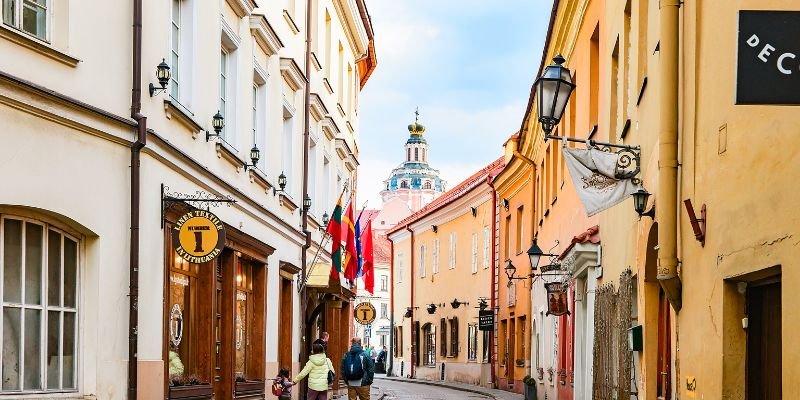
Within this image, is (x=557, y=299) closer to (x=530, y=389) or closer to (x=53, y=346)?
(x=530, y=389)

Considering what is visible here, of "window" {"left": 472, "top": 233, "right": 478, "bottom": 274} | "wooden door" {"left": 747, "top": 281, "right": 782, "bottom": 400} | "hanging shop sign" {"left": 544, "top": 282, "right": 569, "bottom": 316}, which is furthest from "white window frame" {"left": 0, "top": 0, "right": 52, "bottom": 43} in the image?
"window" {"left": 472, "top": 233, "right": 478, "bottom": 274}

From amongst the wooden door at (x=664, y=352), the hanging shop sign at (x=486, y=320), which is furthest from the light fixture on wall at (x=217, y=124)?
the hanging shop sign at (x=486, y=320)

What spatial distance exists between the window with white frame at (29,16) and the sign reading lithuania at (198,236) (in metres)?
2.92

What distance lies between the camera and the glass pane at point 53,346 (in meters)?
11.1

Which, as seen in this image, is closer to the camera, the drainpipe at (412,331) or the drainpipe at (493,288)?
the drainpipe at (493,288)

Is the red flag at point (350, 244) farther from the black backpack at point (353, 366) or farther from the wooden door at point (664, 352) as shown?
the wooden door at point (664, 352)

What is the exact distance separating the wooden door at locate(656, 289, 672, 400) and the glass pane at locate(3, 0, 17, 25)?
635 centimetres

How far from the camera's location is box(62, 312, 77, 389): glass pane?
37.3 ft

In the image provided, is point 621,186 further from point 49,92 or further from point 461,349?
point 461,349

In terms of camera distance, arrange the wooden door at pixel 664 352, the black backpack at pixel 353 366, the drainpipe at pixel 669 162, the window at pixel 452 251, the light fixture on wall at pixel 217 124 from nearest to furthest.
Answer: the drainpipe at pixel 669 162, the wooden door at pixel 664 352, the light fixture on wall at pixel 217 124, the black backpack at pixel 353 366, the window at pixel 452 251

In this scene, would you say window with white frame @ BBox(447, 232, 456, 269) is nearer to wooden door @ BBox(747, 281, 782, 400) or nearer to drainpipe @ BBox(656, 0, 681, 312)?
drainpipe @ BBox(656, 0, 681, 312)

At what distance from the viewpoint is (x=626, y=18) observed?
47.0ft

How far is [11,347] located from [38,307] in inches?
20.6

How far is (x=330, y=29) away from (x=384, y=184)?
11938 centimetres
